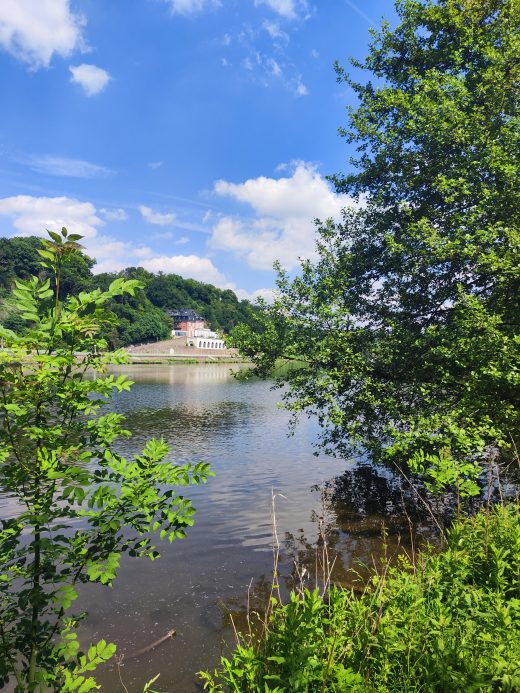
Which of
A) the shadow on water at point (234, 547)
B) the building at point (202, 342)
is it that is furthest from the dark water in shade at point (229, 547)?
the building at point (202, 342)

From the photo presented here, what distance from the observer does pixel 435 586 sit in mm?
5945

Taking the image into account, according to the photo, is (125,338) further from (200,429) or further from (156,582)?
(156,582)

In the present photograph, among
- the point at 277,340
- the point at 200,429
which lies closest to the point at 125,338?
the point at 200,429

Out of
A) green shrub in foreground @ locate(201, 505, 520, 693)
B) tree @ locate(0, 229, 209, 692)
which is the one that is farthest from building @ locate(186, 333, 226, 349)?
tree @ locate(0, 229, 209, 692)

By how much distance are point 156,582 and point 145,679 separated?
352cm

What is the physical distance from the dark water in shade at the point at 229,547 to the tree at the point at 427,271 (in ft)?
8.71

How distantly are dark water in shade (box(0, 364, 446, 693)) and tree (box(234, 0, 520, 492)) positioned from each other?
266 cm

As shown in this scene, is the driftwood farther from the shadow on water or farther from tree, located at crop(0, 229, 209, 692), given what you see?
tree, located at crop(0, 229, 209, 692)

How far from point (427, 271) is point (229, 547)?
10.8 metres

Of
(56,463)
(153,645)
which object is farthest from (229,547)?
(56,463)

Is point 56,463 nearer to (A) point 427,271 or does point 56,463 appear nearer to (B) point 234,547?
(B) point 234,547

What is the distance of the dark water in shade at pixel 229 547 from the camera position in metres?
8.37

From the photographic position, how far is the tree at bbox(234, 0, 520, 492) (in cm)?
1180

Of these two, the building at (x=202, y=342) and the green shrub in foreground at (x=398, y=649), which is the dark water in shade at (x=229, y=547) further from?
the building at (x=202, y=342)
